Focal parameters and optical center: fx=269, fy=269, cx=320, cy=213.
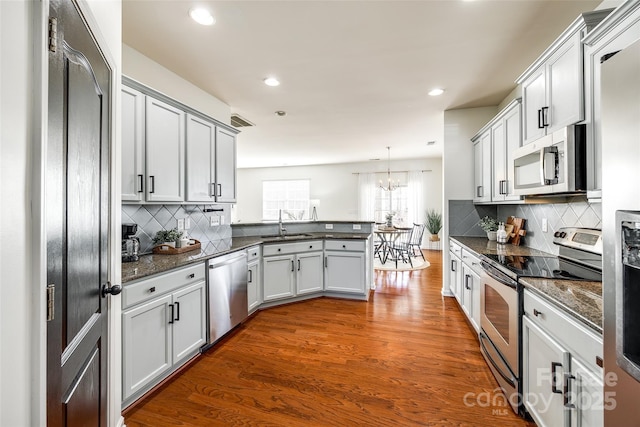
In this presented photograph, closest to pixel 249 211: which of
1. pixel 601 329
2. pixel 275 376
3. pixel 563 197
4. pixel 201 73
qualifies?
pixel 201 73

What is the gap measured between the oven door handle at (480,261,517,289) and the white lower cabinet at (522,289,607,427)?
0.13m

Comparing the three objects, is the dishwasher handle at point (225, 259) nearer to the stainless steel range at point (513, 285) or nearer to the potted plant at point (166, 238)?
the potted plant at point (166, 238)

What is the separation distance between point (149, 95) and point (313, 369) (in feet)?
8.43

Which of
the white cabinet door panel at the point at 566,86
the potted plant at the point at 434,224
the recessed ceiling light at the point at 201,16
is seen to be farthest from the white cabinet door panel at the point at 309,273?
the potted plant at the point at 434,224

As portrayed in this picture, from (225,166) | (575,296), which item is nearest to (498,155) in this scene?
(575,296)

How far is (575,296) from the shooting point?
1.28 meters

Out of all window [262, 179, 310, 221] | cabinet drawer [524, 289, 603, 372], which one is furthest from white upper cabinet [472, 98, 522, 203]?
window [262, 179, 310, 221]

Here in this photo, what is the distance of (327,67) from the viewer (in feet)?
8.71

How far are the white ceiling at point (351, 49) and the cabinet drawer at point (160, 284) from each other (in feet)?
6.09

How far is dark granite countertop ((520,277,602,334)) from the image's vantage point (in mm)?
1058

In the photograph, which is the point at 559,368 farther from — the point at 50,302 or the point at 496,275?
the point at 50,302

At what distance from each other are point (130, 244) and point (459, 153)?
399cm

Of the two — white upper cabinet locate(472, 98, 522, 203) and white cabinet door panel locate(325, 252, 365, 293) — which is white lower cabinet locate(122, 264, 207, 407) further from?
white upper cabinet locate(472, 98, 522, 203)

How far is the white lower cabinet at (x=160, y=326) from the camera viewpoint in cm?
165
